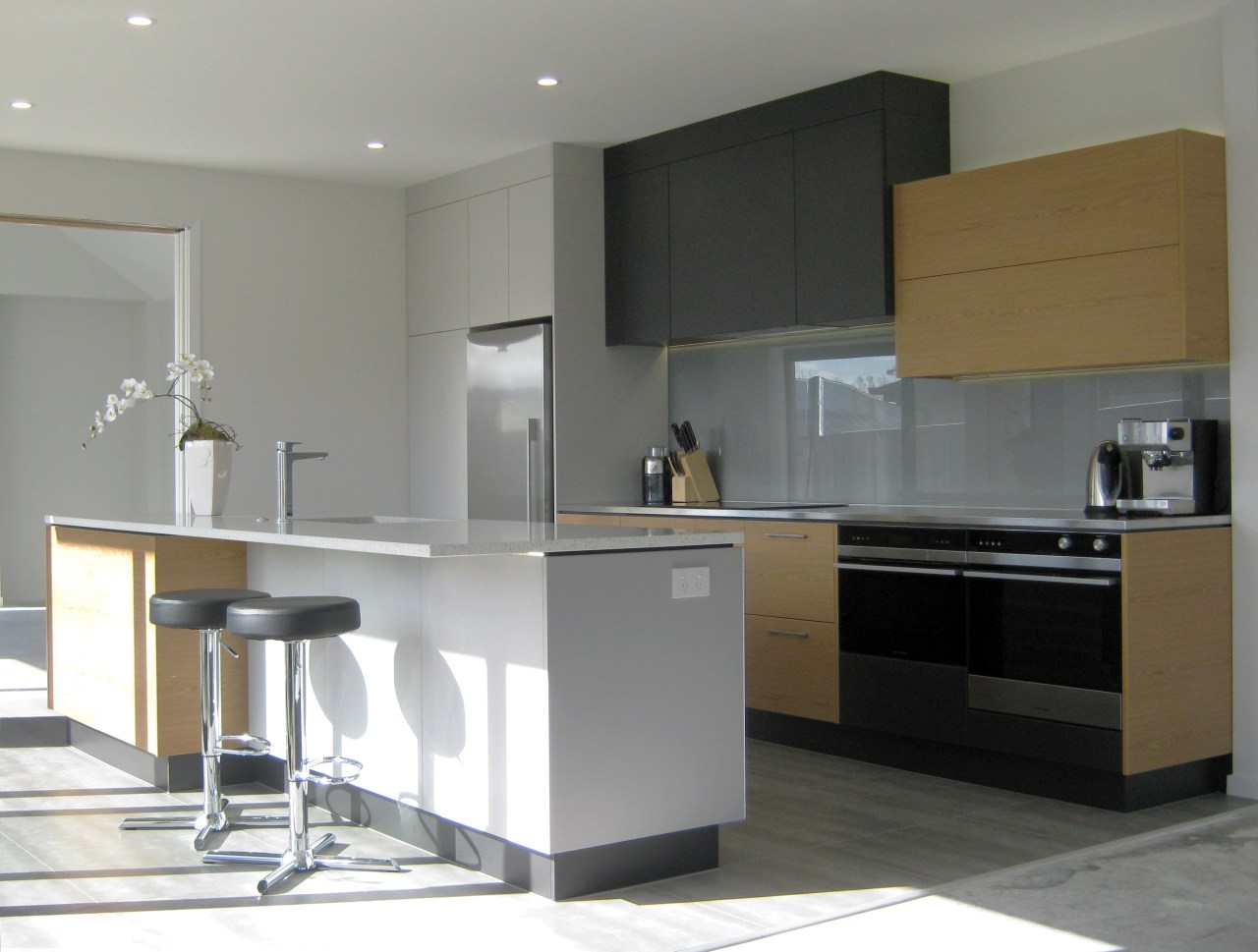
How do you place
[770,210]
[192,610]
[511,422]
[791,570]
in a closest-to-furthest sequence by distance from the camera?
[192,610] < [791,570] < [770,210] < [511,422]

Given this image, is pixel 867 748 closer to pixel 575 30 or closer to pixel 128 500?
pixel 575 30

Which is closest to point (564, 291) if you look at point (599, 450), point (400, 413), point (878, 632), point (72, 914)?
point (599, 450)

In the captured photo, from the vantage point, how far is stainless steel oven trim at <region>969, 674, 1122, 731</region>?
400 cm

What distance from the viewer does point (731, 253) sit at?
18.6ft

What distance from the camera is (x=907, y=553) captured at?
4.56m

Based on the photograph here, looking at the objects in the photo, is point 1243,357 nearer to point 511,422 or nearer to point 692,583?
point 692,583

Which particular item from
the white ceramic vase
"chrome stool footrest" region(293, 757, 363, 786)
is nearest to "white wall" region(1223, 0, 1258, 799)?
"chrome stool footrest" region(293, 757, 363, 786)

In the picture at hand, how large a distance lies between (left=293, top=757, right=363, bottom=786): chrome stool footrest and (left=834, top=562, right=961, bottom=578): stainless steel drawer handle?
189 cm

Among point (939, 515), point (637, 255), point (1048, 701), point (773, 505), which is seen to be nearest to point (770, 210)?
point (637, 255)

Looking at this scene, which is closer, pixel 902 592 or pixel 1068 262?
pixel 1068 262

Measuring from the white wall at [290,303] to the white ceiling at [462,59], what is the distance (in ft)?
1.16

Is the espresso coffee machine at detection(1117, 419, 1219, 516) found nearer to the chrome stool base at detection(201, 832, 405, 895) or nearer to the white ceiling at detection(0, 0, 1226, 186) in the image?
the white ceiling at detection(0, 0, 1226, 186)

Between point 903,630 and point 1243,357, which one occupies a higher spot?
point 1243,357

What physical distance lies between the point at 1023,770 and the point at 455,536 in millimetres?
2117
